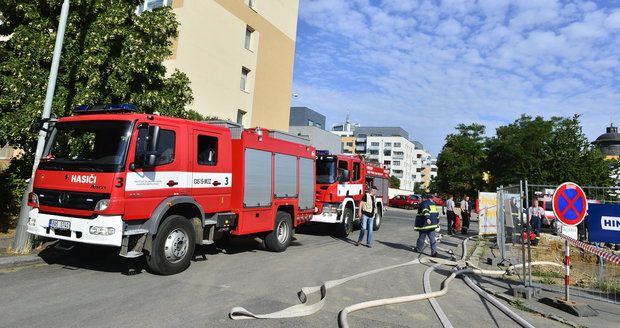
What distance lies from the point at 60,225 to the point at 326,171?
28.1 ft

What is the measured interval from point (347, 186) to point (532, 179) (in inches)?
956

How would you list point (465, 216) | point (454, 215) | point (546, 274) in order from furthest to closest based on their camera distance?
point (465, 216)
point (454, 215)
point (546, 274)

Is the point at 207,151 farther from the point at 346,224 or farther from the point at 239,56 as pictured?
the point at 239,56

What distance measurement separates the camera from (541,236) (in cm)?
1655

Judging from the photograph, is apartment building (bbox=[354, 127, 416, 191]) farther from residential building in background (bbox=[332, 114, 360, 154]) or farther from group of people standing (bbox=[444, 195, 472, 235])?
group of people standing (bbox=[444, 195, 472, 235])

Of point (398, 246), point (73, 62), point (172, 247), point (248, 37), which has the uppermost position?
point (248, 37)

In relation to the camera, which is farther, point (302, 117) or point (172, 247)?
point (302, 117)

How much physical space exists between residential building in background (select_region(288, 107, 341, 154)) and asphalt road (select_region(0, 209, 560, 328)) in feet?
75.7

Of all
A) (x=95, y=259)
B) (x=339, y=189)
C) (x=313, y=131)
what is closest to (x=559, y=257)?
(x=339, y=189)

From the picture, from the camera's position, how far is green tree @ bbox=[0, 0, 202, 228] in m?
9.58

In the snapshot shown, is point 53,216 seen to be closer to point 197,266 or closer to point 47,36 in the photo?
point 197,266

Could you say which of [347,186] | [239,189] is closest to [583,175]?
[347,186]

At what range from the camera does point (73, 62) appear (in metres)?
10.0

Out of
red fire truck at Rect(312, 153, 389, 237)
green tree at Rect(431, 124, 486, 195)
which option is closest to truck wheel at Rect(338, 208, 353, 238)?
red fire truck at Rect(312, 153, 389, 237)
